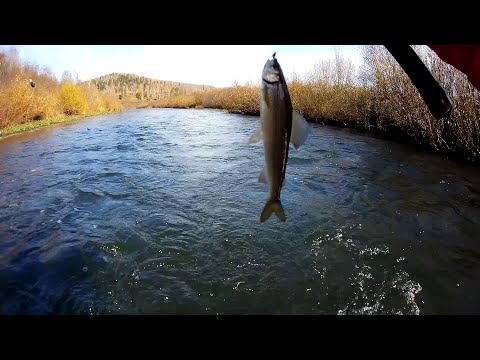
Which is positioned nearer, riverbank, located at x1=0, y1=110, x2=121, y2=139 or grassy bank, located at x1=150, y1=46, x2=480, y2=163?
grassy bank, located at x1=150, y1=46, x2=480, y2=163

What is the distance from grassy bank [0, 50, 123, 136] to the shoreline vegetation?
0.23 ft

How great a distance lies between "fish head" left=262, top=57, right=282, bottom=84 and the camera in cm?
154

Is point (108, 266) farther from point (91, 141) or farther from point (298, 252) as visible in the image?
point (91, 141)

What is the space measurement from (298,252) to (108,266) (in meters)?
3.47

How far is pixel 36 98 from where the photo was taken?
33.0 m

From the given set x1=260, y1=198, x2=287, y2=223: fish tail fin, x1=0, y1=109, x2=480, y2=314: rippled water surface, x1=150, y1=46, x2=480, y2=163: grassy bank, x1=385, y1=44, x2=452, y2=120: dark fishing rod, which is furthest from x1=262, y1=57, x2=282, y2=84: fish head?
x1=150, y1=46, x2=480, y2=163: grassy bank

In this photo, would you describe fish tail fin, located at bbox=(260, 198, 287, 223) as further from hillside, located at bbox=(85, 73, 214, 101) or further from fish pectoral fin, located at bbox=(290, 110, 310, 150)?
hillside, located at bbox=(85, 73, 214, 101)

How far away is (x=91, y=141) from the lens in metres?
21.1

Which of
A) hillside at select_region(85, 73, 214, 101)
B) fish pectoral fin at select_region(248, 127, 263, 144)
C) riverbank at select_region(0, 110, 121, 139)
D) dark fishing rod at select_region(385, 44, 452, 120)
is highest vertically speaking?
hillside at select_region(85, 73, 214, 101)

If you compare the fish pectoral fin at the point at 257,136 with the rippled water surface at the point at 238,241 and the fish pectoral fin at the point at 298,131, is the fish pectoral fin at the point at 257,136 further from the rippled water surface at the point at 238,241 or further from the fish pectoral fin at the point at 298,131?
the rippled water surface at the point at 238,241

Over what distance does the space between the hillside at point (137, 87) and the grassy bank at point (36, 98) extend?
5723 centimetres

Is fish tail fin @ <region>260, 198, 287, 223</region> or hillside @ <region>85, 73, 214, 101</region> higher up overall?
hillside @ <region>85, 73, 214, 101</region>

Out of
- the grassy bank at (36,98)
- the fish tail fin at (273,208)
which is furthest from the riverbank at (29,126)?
the fish tail fin at (273,208)
